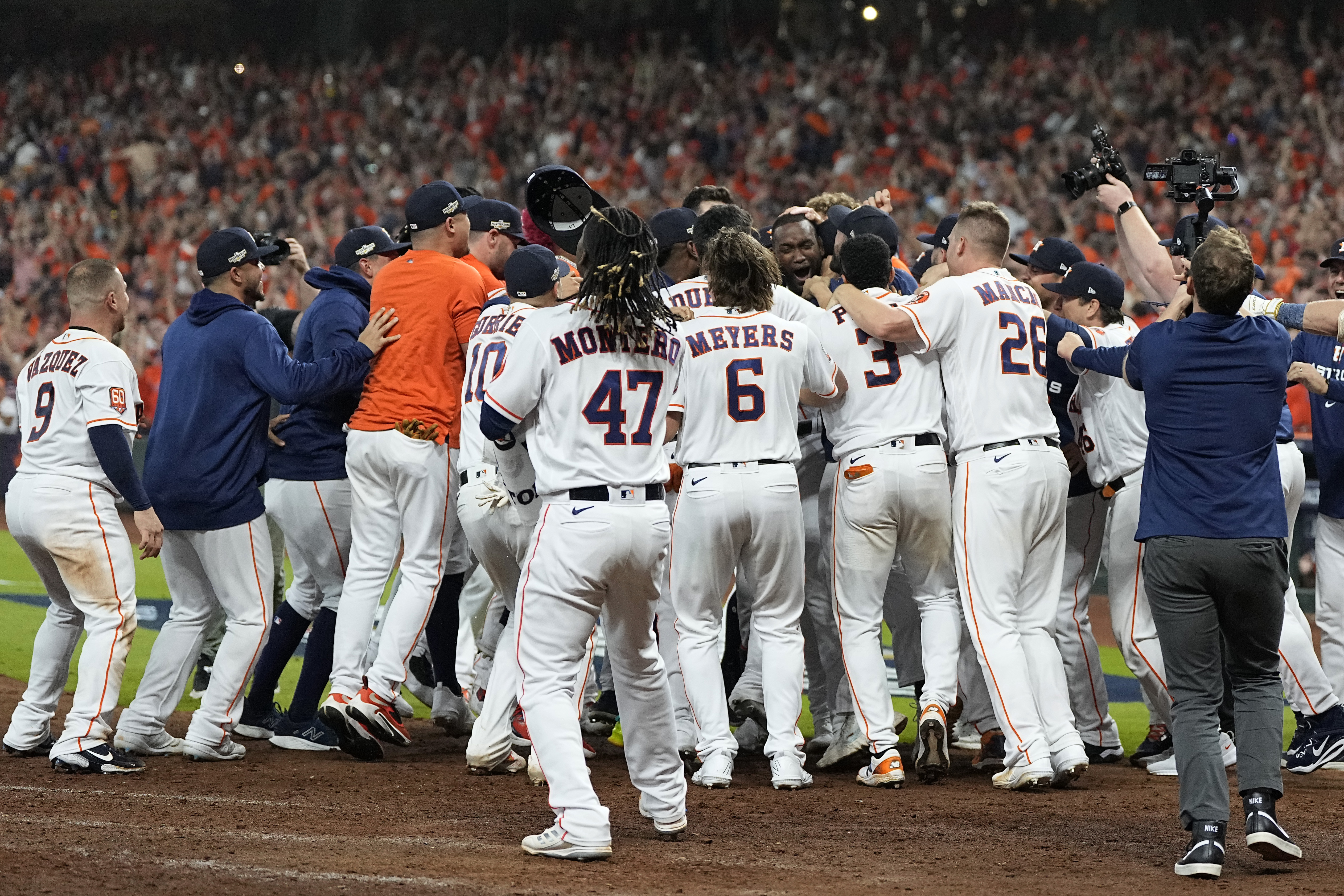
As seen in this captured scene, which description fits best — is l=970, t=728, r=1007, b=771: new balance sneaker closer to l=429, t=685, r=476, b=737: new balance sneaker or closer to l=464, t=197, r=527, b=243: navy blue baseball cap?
l=429, t=685, r=476, b=737: new balance sneaker

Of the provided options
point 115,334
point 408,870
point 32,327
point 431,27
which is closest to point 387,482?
point 115,334

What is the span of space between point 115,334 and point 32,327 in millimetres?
12785

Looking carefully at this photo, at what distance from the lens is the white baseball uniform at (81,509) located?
546cm

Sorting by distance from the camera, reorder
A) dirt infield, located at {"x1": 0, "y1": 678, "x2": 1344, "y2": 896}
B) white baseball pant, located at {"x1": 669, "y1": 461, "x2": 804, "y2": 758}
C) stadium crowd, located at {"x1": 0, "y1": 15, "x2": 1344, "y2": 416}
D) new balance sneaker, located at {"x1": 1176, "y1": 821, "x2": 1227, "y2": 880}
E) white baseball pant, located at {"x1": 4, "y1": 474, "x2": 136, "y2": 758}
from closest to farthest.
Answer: dirt infield, located at {"x1": 0, "y1": 678, "x2": 1344, "y2": 896} < new balance sneaker, located at {"x1": 1176, "y1": 821, "x2": 1227, "y2": 880} < white baseball pant, located at {"x1": 669, "y1": 461, "x2": 804, "y2": 758} < white baseball pant, located at {"x1": 4, "y1": 474, "x2": 136, "y2": 758} < stadium crowd, located at {"x1": 0, "y1": 15, "x2": 1344, "y2": 416}

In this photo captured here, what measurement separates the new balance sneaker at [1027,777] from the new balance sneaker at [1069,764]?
23 mm

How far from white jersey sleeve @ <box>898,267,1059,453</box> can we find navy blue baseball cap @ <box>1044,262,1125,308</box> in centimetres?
61

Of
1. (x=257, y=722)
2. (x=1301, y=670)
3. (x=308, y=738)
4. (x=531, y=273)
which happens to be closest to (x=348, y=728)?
(x=308, y=738)

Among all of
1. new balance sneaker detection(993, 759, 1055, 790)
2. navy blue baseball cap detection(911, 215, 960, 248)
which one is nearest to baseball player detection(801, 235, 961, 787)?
new balance sneaker detection(993, 759, 1055, 790)

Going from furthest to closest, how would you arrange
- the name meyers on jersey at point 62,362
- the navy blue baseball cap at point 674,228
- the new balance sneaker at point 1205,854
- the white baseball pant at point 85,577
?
the navy blue baseball cap at point 674,228 < the name meyers on jersey at point 62,362 < the white baseball pant at point 85,577 < the new balance sneaker at point 1205,854

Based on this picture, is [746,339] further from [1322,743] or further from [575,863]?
[1322,743]

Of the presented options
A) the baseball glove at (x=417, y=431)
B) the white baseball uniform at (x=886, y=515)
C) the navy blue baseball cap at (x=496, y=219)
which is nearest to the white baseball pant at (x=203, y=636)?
the baseball glove at (x=417, y=431)

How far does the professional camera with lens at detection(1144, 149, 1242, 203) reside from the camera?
17.1ft

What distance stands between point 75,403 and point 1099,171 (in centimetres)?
412

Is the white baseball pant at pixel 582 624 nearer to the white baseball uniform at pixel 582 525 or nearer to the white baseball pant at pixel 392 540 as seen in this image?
the white baseball uniform at pixel 582 525
